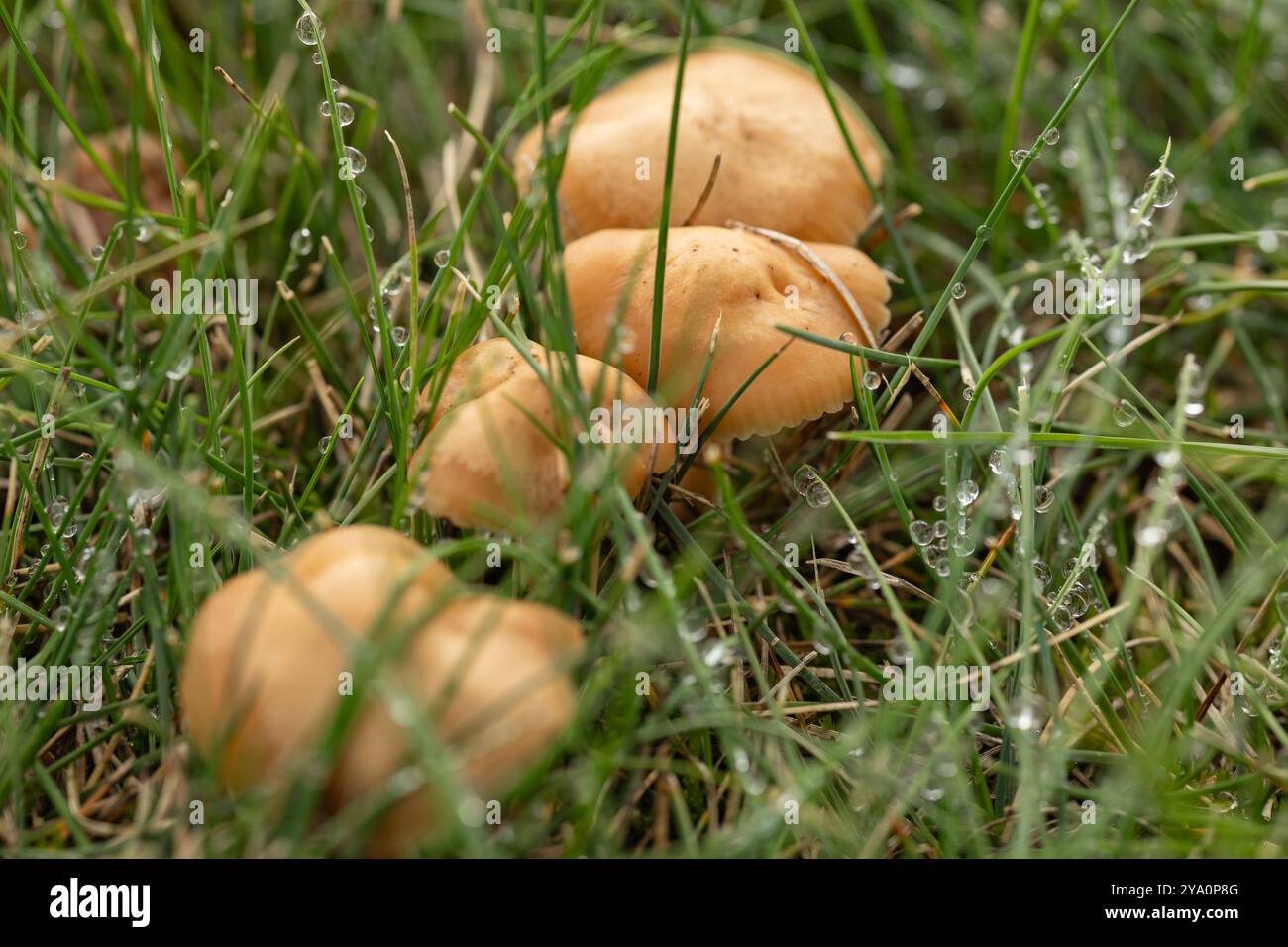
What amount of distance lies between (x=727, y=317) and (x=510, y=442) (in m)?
0.45

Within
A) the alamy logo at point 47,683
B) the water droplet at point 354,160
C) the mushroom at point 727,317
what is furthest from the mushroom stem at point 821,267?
the alamy logo at point 47,683

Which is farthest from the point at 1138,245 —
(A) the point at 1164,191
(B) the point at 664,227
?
(B) the point at 664,227

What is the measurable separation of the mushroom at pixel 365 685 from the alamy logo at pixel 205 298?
61cm

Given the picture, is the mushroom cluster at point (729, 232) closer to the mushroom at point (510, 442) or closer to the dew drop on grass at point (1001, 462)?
the mushroom at point (510, 442)

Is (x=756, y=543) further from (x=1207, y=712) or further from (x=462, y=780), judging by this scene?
(x=1207, y=712)

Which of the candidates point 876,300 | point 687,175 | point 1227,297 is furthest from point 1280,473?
point 687,175

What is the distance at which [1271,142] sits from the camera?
275 centimetres

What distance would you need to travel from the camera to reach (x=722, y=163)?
1990mm

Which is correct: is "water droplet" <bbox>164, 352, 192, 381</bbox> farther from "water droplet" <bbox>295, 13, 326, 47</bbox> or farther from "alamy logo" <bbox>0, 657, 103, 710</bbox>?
"water droplet" <bbox>295, 13, 326, 47</bbox>

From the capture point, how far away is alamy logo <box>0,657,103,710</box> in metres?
1.54

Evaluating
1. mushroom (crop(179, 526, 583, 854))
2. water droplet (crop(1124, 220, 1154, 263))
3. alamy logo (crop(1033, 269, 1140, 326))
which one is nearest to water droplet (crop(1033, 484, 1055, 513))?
alamy logo (crop(1033, 269, 1140, 326))

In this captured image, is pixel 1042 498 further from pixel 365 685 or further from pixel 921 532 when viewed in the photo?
pixel 365 685
